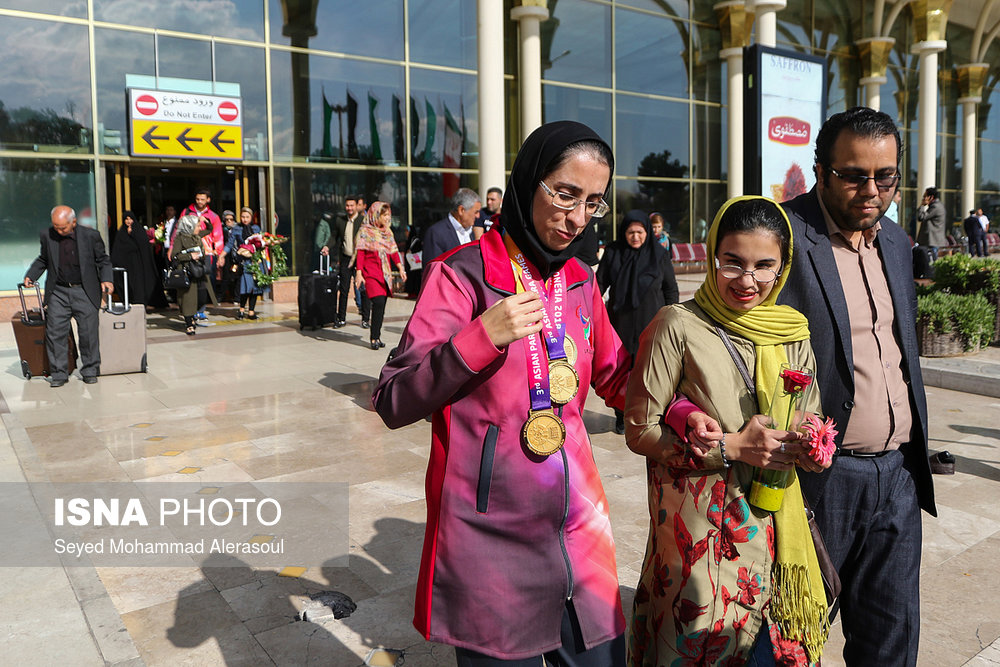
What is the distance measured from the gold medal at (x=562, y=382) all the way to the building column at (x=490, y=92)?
14.7m

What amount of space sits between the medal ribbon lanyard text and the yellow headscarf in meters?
A: 0.53

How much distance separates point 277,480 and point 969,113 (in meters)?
35.3

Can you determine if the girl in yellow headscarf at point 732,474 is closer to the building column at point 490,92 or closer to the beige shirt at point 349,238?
the beige shirt at point 349,238

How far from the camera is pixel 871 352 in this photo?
2.48 metres

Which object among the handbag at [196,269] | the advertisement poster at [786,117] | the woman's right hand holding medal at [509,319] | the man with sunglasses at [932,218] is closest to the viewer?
the woman's right hand holding medal at [509,319]

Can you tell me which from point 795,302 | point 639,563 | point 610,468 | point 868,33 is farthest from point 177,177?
point 868,33

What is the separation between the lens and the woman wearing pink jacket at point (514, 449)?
1902 millimetres

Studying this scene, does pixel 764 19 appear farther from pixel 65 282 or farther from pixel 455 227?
pixel 65 282

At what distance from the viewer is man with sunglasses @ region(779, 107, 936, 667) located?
8.00ft

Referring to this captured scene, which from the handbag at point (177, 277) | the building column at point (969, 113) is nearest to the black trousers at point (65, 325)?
the handbag at point (177, 277)

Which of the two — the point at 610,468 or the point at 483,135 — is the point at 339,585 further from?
the point at 483,135

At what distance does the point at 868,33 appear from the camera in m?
27.5

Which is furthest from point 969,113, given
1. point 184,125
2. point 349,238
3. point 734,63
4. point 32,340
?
point 32,340

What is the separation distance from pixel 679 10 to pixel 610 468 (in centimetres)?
1991
